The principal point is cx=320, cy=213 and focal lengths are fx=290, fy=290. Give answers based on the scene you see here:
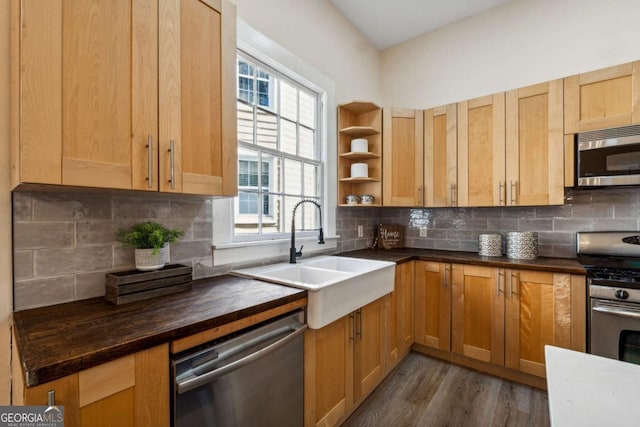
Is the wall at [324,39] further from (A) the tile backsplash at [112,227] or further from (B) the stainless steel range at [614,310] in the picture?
(B) the stainless steel range at [614,310]

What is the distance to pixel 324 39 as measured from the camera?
8.55 ft

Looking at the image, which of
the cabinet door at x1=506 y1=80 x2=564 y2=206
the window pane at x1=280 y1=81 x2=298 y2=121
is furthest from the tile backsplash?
the window pane at x1=280 y1=81 x2=298 y2=121

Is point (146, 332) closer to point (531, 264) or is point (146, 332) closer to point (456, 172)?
point (531, 264)

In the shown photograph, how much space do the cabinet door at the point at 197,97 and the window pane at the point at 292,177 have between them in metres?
0.90

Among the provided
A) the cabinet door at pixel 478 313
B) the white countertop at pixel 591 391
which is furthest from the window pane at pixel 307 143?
the white countertop at pixel 591 391

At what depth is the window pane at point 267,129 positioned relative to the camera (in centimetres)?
212

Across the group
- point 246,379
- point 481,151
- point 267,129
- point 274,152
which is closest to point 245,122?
point 267,129

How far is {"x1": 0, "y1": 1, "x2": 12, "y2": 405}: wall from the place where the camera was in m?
1.04

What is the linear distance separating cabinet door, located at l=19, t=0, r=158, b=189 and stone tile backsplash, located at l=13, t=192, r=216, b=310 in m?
0.30

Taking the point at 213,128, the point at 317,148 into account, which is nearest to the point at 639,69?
the point at 317,148

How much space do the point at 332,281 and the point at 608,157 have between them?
216cm

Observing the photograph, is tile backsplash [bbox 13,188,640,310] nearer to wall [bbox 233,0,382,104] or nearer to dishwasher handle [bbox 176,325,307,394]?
dishwasher handle [bbox 176,325,307,394]

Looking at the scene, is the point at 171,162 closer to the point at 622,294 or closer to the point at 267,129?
the point at 267,129

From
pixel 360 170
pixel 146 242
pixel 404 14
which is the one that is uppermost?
pixel 404 14
